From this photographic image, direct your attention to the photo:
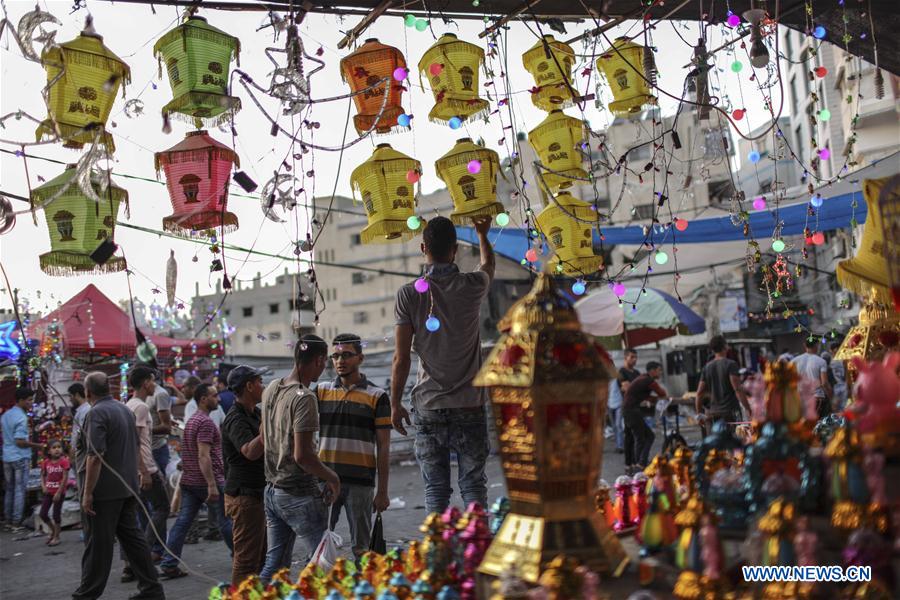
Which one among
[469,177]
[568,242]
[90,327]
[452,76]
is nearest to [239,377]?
[469,177]

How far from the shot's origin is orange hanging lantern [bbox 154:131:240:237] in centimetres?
457

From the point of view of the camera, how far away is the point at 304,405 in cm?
455

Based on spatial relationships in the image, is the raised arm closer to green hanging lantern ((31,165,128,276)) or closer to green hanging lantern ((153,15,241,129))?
green hanging lantern ((153,15,241,129))

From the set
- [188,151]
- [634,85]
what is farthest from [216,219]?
[634,85]

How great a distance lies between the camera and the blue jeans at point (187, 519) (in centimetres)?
714

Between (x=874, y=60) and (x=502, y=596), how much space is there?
5.46 meters

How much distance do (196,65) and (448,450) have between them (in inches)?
91.7

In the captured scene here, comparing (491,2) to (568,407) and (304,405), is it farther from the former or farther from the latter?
(568,407)

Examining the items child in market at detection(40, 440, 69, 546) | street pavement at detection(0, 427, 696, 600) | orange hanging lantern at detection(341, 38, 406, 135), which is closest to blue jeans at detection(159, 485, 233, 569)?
street pavement at detection(0, 427, 696, 600)

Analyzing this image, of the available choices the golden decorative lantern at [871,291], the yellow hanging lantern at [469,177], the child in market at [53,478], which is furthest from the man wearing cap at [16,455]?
the golden decorative lantern at [871,291]

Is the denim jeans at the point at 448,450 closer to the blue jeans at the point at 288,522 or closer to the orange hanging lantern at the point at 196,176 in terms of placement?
the blue jeans at the point at 288,522

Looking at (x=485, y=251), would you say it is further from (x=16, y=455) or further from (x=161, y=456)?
(x=16, y=455)

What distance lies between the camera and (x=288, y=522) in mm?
4703

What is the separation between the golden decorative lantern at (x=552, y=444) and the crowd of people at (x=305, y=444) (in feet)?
5.43
